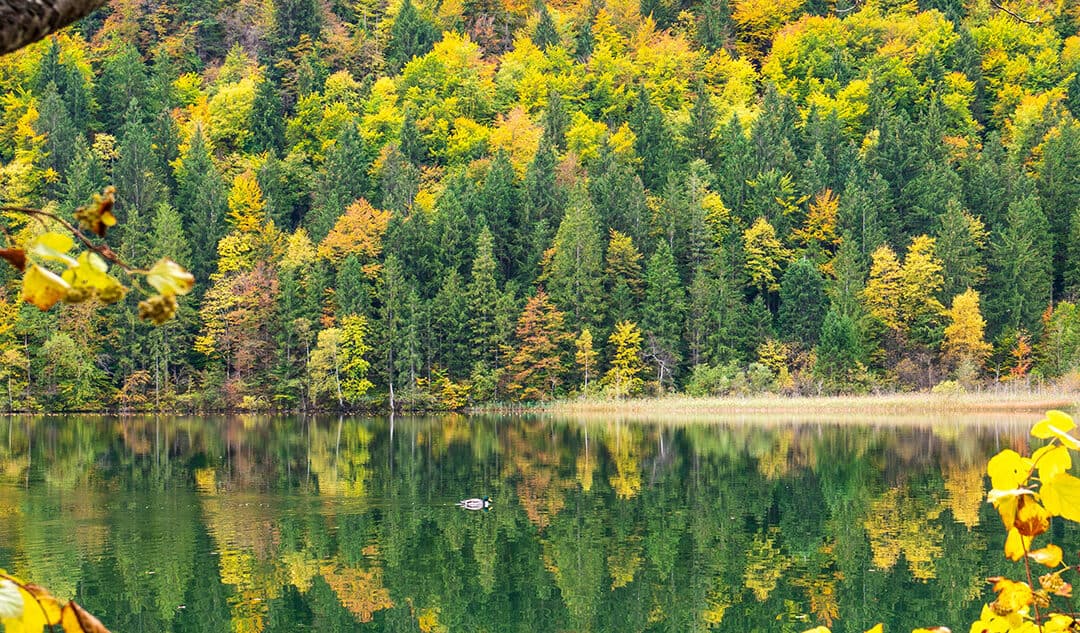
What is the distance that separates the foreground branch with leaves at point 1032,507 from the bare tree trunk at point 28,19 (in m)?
0.94

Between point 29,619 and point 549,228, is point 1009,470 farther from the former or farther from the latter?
point 549,228

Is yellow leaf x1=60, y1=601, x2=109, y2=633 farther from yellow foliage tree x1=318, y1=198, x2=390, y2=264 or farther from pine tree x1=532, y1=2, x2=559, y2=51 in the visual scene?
pine tree x1=532, y1=2, x2=559, y2=51

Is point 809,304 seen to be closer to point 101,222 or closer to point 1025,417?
point 1025,417

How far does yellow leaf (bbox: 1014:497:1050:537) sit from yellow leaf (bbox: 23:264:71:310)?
1026mm

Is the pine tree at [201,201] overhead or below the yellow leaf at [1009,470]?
overhead

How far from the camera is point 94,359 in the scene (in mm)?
47562

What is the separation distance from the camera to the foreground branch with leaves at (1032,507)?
1300 millimetres

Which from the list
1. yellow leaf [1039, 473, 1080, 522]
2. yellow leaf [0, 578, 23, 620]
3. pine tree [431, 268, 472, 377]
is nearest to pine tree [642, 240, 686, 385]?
pine tree [431, 268, 472, 377]

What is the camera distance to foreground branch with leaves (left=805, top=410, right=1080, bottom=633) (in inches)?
51.2

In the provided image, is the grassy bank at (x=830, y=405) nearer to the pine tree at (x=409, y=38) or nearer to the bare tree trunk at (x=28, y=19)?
the pine tree at (x=409, y=38)

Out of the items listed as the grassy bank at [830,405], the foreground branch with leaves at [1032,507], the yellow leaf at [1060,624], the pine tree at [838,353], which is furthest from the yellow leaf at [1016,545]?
the pine tree at [838,353]

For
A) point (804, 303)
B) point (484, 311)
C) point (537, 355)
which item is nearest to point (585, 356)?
point (537, 355)

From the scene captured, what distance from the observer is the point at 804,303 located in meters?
50.1

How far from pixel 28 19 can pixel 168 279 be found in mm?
280
